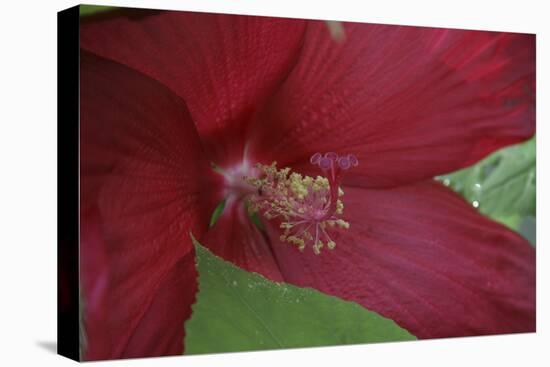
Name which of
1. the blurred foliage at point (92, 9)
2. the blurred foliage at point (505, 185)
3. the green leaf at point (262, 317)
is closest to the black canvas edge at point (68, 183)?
the blurred foliage at point (92, 9)

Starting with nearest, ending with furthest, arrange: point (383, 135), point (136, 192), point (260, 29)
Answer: point (136, 192) < point (260, 29) < point (383, 135)

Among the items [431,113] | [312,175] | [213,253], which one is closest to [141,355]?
[213,253]

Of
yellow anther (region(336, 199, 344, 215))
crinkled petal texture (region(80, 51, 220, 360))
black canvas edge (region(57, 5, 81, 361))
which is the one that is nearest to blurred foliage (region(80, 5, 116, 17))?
black canvas edge (region(57, 5, 81, 361))

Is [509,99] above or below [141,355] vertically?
above

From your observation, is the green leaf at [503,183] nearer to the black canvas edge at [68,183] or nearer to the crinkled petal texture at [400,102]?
the crinkled petal texture at [400,102]

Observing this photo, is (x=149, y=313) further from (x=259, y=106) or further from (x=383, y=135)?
(x=383, y=135)

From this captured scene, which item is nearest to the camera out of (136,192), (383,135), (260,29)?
(136,192)
